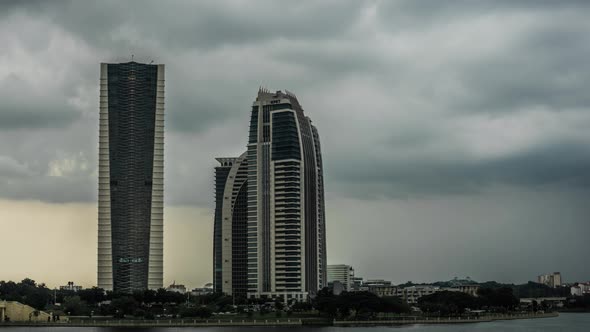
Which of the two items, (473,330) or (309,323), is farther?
(309,323)

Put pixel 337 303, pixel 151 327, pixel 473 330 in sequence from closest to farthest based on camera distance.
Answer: pixel 473 330, pixel 151 327, pixel 337 303

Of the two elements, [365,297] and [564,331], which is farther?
[365,297]

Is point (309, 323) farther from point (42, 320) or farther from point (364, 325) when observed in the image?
point (42, 320)

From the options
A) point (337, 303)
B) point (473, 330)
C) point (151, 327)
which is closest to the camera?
point (473, 330)

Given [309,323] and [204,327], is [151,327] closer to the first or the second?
[204,327]

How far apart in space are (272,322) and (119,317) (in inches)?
1438

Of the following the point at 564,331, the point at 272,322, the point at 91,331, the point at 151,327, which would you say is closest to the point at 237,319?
the point at 272,322

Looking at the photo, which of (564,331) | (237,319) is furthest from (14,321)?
(564,331)

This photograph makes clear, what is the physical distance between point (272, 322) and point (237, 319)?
939 cm

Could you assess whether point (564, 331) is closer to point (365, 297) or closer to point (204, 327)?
point (365, 297)

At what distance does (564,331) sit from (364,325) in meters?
42.8

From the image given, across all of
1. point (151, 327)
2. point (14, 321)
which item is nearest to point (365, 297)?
A: point (151, 327)

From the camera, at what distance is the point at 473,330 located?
6511 inches

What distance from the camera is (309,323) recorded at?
19288cm
